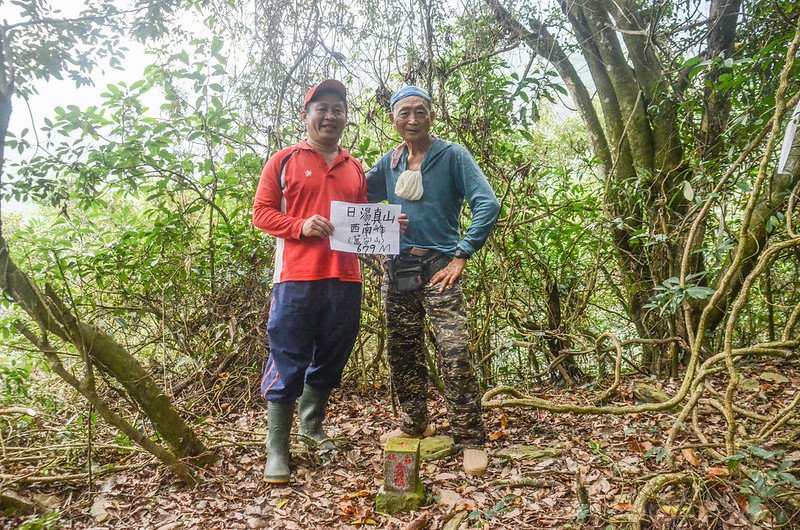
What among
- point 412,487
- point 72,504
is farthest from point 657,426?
point 72,504

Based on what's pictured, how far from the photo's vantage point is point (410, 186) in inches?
112

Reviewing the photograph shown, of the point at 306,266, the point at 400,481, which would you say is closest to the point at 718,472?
the point at 400,481

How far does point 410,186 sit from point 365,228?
0.38 metres

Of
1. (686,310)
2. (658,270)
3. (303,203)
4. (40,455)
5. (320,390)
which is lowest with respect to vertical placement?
(40,455)

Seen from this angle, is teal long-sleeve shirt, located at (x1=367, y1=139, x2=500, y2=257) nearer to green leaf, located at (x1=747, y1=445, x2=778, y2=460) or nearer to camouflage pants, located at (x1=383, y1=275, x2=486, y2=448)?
camouflage pants, located at (x1=383, y1=275, x2=486, y2=448)

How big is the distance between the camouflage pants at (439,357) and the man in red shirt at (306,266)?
0.28 metres

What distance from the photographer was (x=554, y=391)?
422 cm

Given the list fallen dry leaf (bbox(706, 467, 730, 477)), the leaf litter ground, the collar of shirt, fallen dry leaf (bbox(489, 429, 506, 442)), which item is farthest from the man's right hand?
fallen dry leaf (bbox(706, 467, 730, 477))

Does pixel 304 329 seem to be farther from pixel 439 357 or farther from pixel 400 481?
pixel 400 481

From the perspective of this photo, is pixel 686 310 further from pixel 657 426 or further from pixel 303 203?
pixel 303 203

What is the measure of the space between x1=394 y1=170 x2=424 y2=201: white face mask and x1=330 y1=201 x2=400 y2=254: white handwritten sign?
0.42ft

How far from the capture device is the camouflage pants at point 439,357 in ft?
9.22

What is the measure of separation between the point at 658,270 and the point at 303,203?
2.94m

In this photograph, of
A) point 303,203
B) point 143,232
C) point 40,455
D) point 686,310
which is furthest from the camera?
point 143,232
